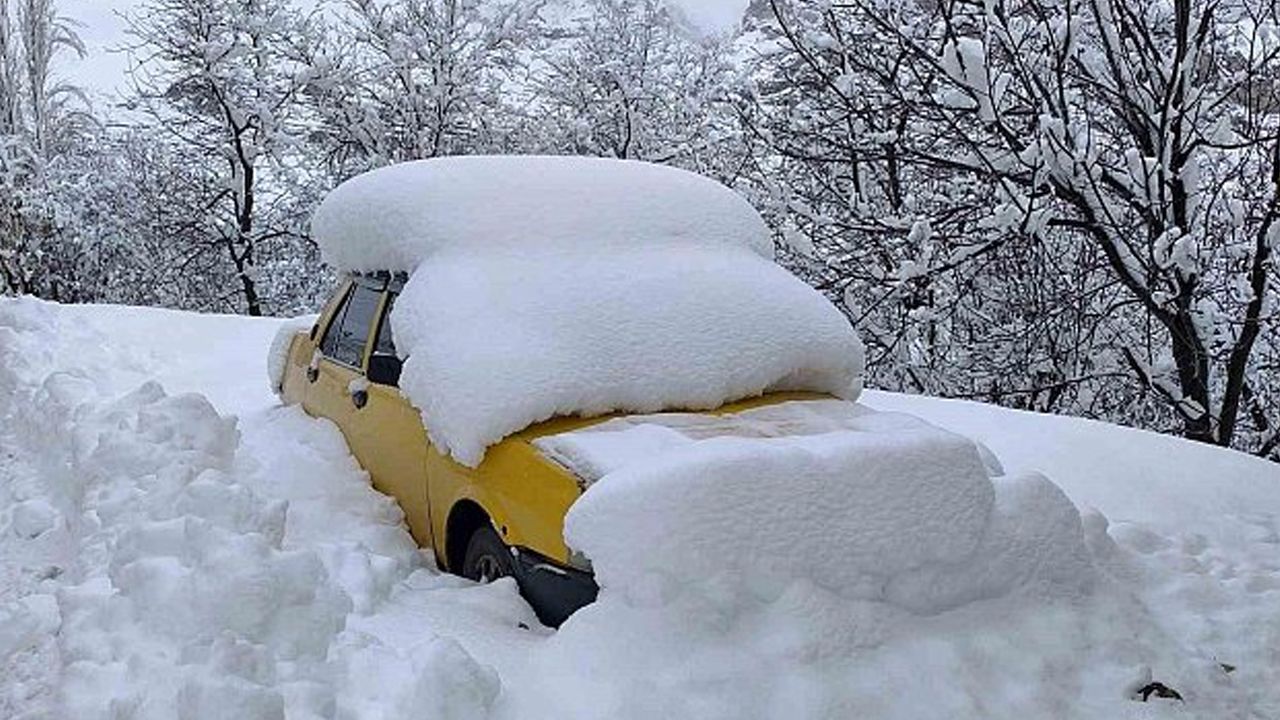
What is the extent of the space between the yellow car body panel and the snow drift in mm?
95

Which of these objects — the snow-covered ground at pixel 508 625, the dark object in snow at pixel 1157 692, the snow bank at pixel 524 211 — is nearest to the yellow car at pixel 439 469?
the snow-covered ground at pixel 508 625

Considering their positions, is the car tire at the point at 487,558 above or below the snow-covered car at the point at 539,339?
below

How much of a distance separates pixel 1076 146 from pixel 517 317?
4.78 m

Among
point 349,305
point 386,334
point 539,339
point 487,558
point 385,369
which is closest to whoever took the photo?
point 487,558

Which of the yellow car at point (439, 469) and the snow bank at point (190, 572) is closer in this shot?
the snow bank at point (190, 572)

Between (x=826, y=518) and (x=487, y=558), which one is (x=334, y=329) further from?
(x=826, y=518)

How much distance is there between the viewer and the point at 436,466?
452 cm

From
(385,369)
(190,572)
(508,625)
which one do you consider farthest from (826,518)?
(385,369)

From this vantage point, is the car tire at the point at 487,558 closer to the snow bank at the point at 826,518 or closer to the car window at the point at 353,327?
the snow bank at the point at 826,518

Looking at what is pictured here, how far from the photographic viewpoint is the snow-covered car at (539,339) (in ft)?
13.3

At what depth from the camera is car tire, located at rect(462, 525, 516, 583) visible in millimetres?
4008

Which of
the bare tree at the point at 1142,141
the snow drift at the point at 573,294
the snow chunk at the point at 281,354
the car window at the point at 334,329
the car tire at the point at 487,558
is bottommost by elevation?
the car tire at the point at 487,558

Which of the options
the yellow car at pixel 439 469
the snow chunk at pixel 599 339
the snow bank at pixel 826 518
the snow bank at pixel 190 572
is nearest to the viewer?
the snow bank at pixel 190 572

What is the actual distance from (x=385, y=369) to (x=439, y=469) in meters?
0.51
